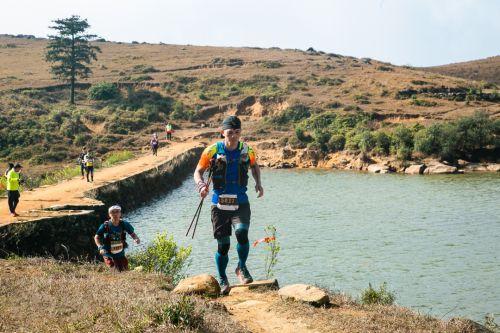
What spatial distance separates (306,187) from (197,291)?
26241 millimetres

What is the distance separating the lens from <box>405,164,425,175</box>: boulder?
39.8 meters

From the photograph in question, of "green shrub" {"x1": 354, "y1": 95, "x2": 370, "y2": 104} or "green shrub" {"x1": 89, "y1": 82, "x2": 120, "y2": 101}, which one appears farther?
"green shrub" {"x1": 89, "y1": 82, "x2": 120, "y2": 101}

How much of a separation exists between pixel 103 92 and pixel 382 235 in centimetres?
5514

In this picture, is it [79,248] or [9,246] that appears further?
[79,248]

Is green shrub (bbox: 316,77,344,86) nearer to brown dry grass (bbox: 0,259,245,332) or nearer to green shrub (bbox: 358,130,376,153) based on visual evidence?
green shrub (bbox: 358,130,376,153)

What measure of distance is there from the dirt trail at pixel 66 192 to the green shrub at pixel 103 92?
31.7m

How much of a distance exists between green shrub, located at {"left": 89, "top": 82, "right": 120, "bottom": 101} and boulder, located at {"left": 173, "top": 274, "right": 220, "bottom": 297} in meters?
62.9

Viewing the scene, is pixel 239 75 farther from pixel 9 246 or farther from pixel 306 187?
pixel 9 246

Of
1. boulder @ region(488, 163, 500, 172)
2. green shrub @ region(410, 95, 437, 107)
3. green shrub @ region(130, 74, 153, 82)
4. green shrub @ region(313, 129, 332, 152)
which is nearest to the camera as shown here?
boulder @ region(488, 163, 500, 172)

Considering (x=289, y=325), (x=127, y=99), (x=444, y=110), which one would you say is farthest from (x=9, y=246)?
(x=127, y=99)

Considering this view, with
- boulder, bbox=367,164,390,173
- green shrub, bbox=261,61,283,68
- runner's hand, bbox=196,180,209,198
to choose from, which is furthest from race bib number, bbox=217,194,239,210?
green shrub, bbox=261,61,283,68

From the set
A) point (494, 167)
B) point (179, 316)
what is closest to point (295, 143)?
point (494, 167)

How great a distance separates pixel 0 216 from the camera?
52.0 feet

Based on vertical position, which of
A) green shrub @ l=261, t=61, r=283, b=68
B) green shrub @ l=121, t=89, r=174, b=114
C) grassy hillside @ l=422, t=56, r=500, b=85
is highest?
grassy hillside @ l=422, t=56, r=500, b=85
